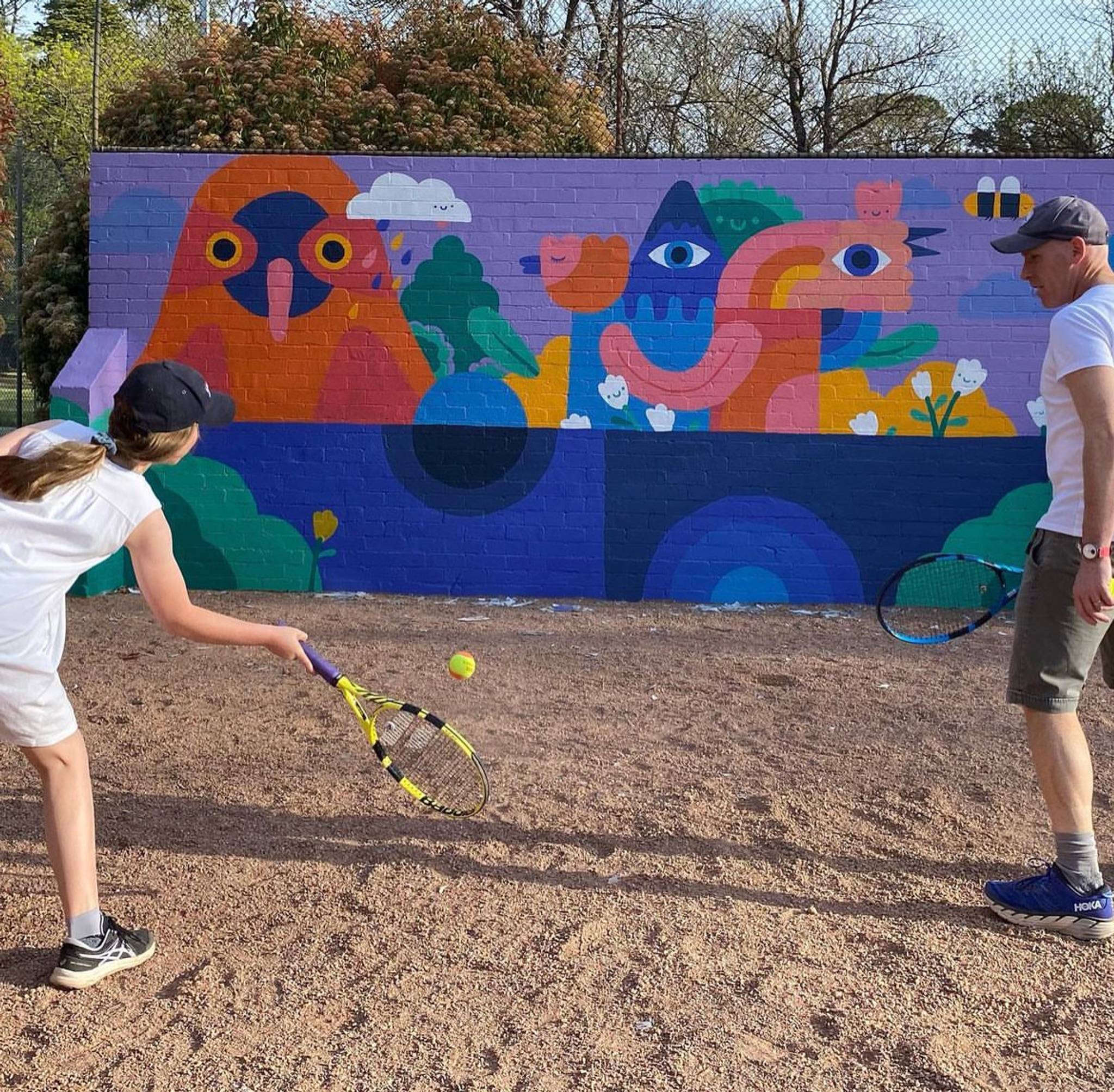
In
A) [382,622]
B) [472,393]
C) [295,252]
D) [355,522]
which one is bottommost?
[382,622]

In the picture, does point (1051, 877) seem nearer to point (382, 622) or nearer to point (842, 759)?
point (842, 759)

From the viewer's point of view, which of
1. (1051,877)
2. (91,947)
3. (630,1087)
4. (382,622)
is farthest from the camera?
(382,622)

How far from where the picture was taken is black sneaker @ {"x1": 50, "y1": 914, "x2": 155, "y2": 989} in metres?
3.10

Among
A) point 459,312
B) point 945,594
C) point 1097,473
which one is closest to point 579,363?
point 459,312

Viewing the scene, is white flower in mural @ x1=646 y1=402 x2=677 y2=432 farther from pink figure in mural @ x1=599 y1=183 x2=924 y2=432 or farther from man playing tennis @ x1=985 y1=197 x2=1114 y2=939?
man playing tennis @ x1=985 y1=197 x2=1114 y2=939

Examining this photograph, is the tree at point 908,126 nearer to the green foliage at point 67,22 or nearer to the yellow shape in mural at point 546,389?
the yellow shape in mural at point 546,389

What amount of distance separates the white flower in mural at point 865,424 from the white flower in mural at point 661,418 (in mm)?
1217

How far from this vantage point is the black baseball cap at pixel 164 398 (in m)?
3.02

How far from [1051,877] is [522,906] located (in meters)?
1.57

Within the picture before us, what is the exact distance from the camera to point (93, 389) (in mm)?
8062

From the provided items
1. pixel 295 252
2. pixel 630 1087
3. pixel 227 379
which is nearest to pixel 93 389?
pixel 227 379

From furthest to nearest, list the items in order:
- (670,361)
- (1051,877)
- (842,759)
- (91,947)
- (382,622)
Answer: (670,361) < (382,622) < (842,759) < (1051,877) < (91,947)

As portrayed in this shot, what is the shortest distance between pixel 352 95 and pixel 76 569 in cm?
1068

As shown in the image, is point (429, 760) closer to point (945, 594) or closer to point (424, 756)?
point (424, 756)
